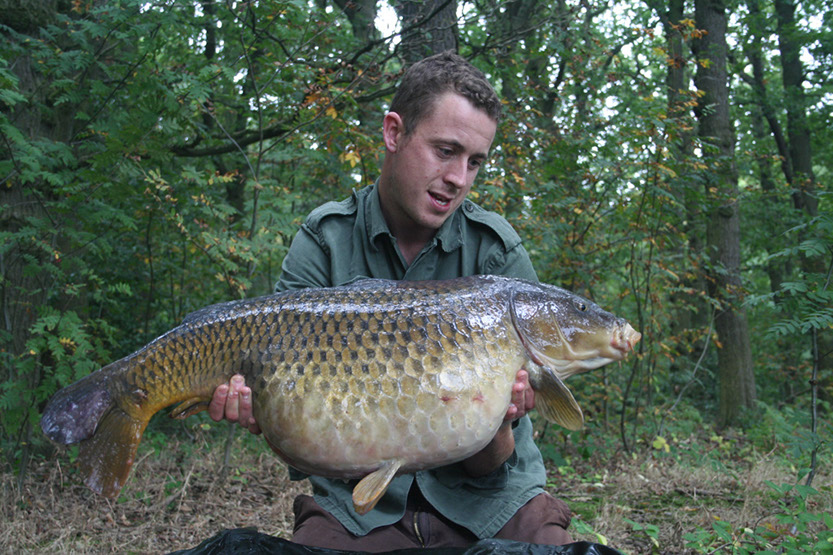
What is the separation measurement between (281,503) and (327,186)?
325cm

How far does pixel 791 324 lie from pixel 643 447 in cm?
283

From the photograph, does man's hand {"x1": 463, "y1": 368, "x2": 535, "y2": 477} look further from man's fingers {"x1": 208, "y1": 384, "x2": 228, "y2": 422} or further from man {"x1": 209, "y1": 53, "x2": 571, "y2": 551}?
man's fingers {"x1": 208, "y1": 384, "x2": 228, "y2": 422}

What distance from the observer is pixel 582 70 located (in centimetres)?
539

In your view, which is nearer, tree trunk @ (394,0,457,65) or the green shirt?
the green shirt

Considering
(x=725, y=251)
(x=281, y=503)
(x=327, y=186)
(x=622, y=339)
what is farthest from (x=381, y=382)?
(x=725, y=251)

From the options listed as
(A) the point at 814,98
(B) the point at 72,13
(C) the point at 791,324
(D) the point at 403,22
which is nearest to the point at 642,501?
(C) the point at 791,324

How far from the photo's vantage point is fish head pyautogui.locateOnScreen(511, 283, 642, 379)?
5.30 feet

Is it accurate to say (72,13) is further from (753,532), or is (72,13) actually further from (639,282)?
(753,532)

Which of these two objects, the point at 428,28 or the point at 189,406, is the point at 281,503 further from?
the point at 428,28

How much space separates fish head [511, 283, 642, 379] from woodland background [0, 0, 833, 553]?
109 centimetres

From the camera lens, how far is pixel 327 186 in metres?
6.09

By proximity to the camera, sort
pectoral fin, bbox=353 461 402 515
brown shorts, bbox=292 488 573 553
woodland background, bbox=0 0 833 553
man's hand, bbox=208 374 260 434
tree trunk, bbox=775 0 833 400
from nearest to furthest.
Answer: pectoral fin, bbox=353 461 402 515, man's hand, bbox=208 374 260 434, brown shorts, bbox=292 488 573 553, woodland background, bbox=0 0 833 553, tree trunk, bbox=775 0 833 400

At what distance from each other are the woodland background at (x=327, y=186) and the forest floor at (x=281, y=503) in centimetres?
6

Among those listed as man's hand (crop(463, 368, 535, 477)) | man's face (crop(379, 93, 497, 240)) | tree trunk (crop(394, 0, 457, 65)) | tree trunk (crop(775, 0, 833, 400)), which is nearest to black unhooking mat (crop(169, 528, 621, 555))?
man's hand (crop(463, 368, 535, 477))
